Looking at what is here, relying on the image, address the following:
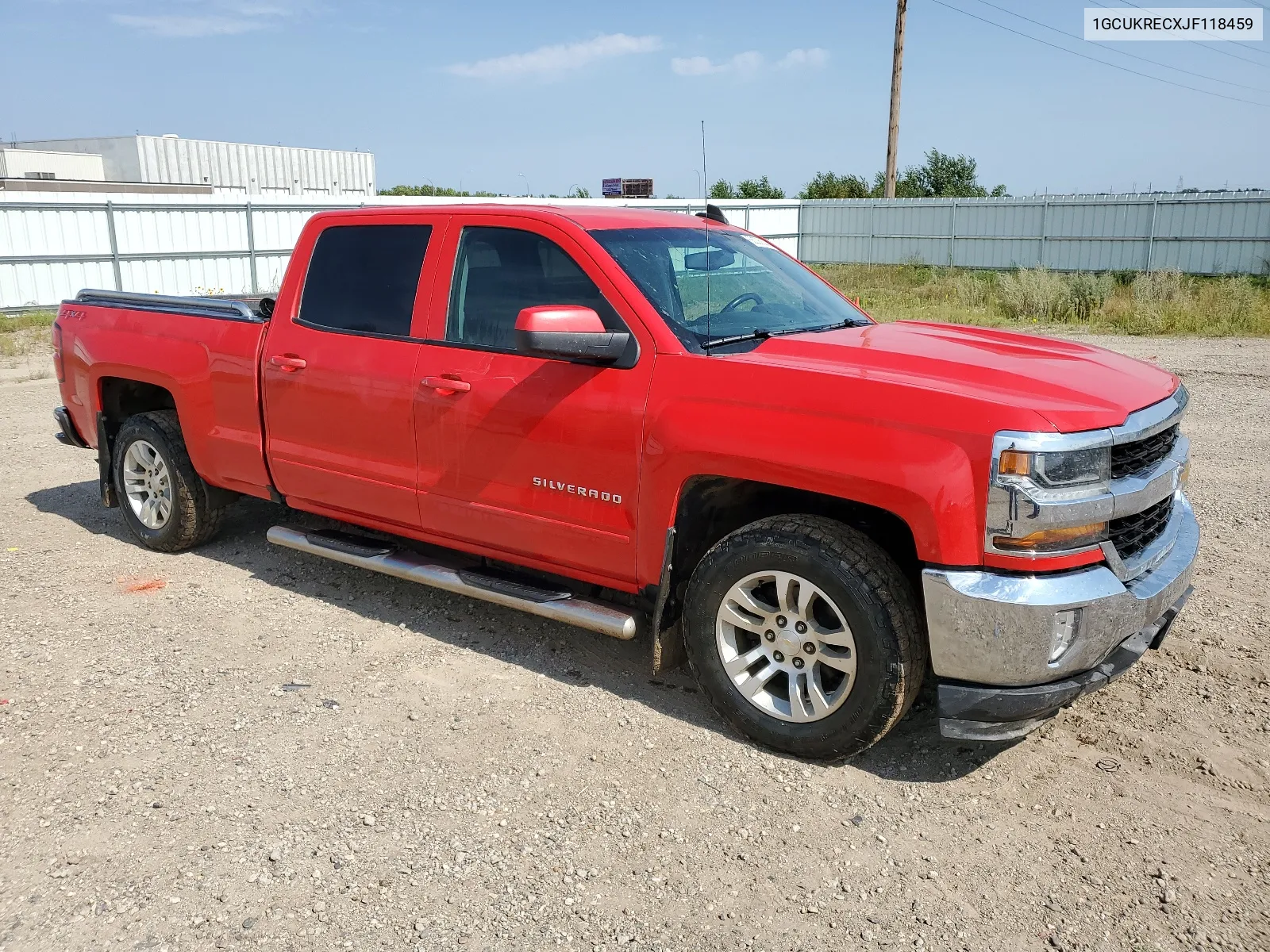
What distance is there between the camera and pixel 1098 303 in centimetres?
1930

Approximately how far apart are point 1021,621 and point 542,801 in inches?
66.7

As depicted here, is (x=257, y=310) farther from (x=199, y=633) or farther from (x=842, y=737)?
(x=842, y=737)

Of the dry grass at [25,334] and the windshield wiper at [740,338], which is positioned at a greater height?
the windshield wiper at [740,338]

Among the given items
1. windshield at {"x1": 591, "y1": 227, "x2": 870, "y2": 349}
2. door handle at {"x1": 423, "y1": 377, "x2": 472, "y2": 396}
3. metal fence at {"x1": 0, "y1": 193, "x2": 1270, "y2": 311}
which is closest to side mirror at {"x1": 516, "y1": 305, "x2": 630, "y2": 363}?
windshield at {"x1": 591, "y1": 227, "x2": 870, "y2": 349}

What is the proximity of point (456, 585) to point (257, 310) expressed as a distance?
211cm

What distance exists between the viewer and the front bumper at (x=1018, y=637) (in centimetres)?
327

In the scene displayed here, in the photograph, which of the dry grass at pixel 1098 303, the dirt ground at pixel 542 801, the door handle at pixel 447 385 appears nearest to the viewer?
the dirt ground at pixel 542 801

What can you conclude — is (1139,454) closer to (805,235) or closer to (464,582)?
(464,582)

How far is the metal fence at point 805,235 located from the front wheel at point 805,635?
1400 centimetres

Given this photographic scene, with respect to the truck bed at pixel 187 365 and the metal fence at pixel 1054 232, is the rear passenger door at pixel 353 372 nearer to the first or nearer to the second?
the truck bed at pixel 187 365

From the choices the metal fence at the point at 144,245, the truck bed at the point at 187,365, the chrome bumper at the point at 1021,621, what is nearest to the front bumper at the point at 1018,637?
the chrome bumper at the point at 1021,621

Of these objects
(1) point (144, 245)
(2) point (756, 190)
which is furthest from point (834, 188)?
(1) point (144, 245)

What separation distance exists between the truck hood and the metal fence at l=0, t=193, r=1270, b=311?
13.4 m

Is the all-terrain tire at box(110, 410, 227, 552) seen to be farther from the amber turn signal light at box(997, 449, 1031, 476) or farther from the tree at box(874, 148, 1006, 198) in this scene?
the tree at box(874, 148, 1006, 198)
